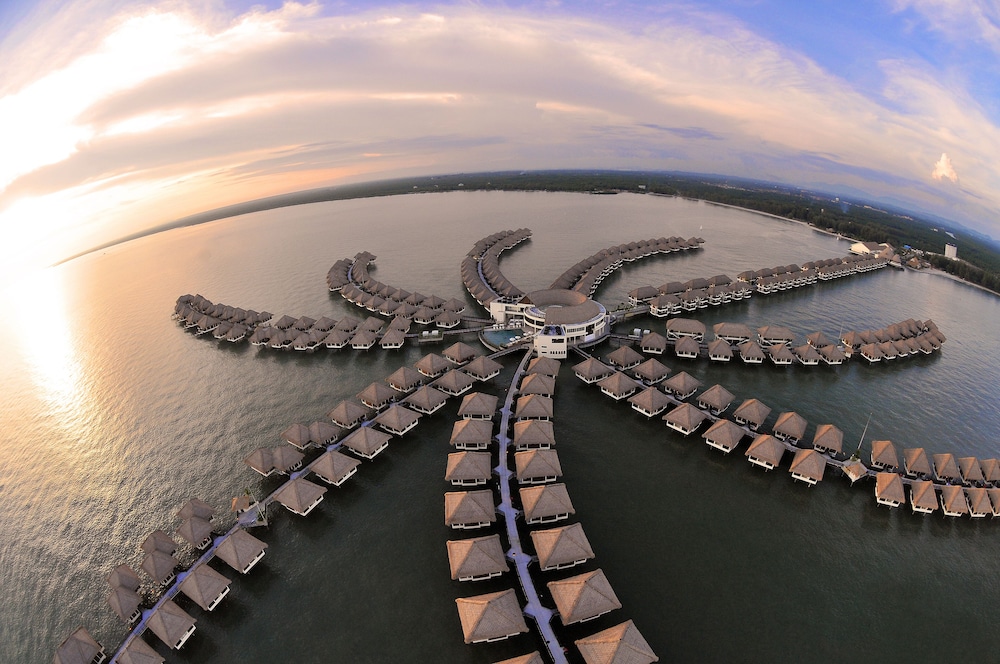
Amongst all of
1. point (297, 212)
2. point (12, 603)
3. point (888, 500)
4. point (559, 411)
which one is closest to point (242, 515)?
point (12, 603)

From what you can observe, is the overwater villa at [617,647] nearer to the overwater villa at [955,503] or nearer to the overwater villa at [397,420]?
the overwater villa at [397,420]

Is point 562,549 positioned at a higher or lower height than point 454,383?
higher

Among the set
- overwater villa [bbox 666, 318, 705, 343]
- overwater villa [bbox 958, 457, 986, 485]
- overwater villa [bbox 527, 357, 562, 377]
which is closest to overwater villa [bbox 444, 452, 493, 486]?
overwater villa [bbox 527, 357, 562, 377]

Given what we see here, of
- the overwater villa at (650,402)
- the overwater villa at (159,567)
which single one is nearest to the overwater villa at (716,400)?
the overwater villa at (650,402)

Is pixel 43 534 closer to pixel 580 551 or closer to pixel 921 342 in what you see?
pixel 580 551

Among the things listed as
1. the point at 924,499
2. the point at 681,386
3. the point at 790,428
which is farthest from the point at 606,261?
the point at 924,499

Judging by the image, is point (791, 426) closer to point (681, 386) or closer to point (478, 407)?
point (681, 386)
